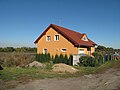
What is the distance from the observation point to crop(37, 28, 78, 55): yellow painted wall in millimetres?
23433

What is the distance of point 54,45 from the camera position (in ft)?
82.8

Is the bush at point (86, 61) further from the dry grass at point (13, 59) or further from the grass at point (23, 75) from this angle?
the dry grass at point (13, 59)

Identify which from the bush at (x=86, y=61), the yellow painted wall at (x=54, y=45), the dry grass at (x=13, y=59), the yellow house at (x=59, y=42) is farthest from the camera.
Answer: the yellow painted wall at (x=54, y=45)

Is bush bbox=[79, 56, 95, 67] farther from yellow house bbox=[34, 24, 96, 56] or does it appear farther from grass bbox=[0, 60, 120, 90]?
yellow house bbox=[34, 24, 96, 56]

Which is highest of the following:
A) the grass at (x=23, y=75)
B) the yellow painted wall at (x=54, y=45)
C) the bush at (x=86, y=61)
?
the yellow painted wall at (x=54, y=45)

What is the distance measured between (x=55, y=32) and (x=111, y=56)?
9151 mm

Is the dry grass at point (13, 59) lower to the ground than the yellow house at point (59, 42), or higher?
lower

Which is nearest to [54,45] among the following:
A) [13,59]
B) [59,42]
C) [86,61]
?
[59,42]

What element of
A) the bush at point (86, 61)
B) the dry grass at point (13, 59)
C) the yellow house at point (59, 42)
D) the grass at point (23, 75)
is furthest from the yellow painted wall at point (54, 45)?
the grass at point (23, 75)

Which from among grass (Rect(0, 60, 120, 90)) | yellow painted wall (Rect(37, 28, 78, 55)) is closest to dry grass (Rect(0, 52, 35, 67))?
grass (Rect(0, 60, 120, 90))

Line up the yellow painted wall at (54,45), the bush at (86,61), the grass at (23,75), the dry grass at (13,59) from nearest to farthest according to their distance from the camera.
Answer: the grass at (23,75), the dry grass at (13,59), the bush at (86,61), the yellow painted wall at (54,45)

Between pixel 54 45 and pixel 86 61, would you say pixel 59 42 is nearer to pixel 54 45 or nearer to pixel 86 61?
pixel 54 45

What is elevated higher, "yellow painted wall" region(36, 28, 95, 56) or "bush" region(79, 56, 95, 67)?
"yellow painted wall" region(36, 28, 95, 56)

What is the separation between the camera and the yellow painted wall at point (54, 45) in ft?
76.9
